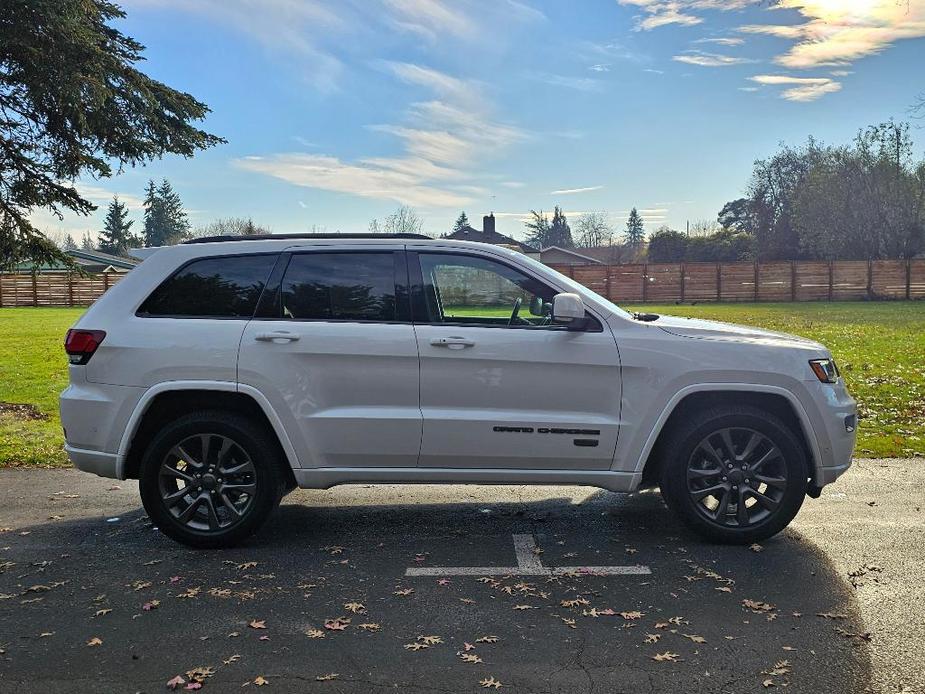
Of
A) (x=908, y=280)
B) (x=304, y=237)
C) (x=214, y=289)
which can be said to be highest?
(x=908, y=280)

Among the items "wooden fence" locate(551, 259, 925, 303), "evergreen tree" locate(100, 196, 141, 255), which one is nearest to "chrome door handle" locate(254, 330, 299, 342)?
"wooden fence" locate(551, 259, 925, 303)

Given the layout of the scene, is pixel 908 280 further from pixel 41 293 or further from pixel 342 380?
pixel 41 293

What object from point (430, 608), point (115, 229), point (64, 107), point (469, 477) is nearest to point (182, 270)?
point (469, 477)

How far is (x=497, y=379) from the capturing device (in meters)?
4.62

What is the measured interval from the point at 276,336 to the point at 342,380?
49cm

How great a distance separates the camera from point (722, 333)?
15.9 ft

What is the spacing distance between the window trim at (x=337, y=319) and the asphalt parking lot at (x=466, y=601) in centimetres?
144

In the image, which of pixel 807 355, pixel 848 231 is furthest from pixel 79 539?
pixel 848 231

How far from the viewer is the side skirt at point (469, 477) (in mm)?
4699

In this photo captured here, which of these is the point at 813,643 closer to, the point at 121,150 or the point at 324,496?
the point at 324,496

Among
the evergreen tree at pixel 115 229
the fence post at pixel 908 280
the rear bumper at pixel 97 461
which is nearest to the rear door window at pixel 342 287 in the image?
the rear bumper at pixel 97 461

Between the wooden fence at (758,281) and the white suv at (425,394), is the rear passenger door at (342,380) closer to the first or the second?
the white suv at (425,394)

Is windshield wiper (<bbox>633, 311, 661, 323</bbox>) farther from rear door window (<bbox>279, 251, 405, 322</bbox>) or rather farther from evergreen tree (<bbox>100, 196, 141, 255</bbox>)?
evergreen tree (<bbox>100, 196, 141, 255</bbox>)

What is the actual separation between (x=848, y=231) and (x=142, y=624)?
54259 mm
